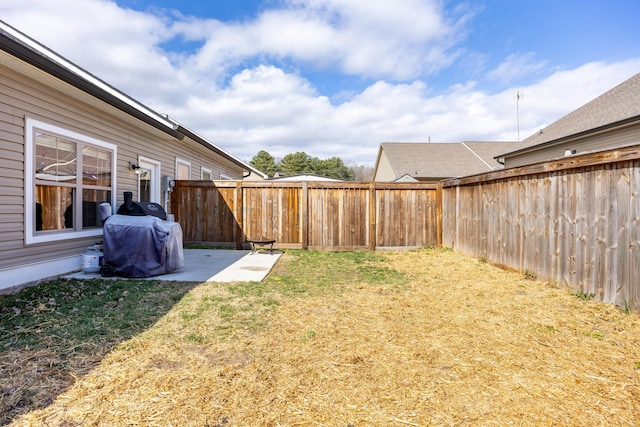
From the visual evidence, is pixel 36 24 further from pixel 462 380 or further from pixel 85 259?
pixel 462 380

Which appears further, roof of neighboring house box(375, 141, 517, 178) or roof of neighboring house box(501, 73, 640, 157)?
roof of neighboring house box(375, 141, 517, 178)

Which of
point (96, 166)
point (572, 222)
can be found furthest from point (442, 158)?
point (96, 166)

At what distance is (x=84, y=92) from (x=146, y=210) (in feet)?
6.52

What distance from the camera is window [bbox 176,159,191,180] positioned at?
892 centimetres

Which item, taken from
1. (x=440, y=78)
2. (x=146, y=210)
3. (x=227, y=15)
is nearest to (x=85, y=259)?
(x=146, y=210)

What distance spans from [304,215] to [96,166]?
14.6 ft

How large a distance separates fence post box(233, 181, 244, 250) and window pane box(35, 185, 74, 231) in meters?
3.56

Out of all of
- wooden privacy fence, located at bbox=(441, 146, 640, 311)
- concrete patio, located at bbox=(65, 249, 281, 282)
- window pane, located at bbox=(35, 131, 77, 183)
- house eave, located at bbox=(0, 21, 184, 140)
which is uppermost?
house eave, located at bbox=(0, 21, 184, 140)

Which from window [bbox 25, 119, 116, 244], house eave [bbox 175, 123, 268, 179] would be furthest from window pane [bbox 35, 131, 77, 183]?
house eave [bbox 175, 123, 268, 179]

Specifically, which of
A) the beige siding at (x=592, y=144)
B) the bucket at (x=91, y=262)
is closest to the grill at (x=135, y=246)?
the bucket at (x=91, y=262)

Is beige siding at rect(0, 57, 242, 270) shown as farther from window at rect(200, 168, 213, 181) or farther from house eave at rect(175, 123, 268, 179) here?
window at rect(200, 168, 213, 181)

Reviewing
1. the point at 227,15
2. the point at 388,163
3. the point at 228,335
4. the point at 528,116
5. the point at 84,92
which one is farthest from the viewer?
the point at 528,116

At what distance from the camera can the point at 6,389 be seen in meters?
1.92

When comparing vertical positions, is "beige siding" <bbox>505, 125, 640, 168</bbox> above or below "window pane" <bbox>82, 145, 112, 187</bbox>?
above
